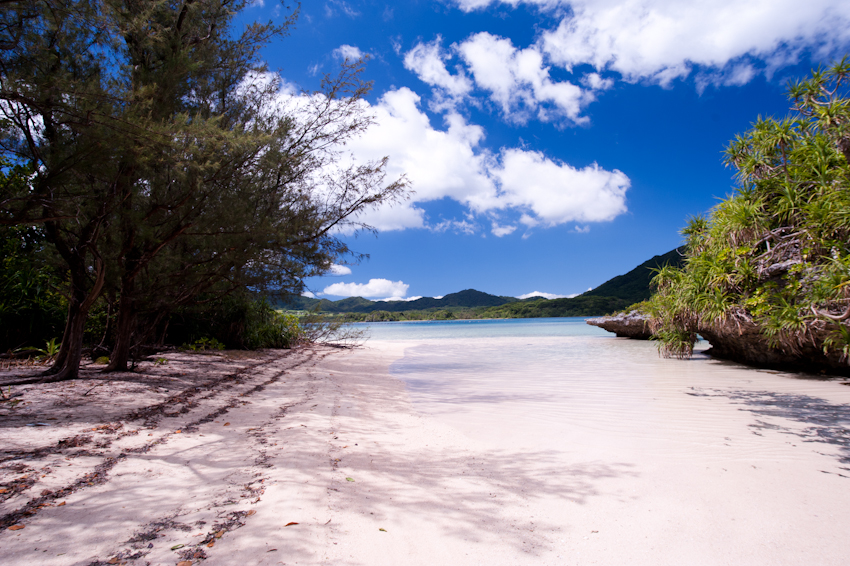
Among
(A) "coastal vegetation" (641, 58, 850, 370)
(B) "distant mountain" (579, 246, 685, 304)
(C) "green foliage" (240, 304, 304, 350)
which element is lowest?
(C) "green foliage" (240, 304, 304, 350)

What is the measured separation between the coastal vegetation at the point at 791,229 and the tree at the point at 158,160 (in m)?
6.40

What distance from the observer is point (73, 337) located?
17.6 feet

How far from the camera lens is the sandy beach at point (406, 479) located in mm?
1981

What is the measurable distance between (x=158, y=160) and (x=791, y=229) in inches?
308

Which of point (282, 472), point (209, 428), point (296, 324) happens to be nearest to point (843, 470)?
point (282, 472)

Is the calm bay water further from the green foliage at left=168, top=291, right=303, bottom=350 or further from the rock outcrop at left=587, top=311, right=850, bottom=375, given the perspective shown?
the green foliage at left=168, top=291, right=303, bottom=350

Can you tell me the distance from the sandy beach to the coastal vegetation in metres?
1.36

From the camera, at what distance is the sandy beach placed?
1981 millimetres

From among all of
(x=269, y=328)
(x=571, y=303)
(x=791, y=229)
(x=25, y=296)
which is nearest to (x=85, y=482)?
(x=25, y=296)

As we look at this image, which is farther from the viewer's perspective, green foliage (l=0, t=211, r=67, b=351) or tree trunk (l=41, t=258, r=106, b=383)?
green foliage (l=0, t=211, r=67, b=351)

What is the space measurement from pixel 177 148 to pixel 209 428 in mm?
2908

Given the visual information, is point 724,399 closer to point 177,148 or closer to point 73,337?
point 177,148

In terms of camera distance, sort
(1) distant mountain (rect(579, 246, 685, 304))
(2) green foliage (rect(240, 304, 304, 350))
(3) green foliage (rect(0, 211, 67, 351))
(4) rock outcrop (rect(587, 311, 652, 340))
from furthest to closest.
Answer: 1. (1) distant mountain (rect(579, 246, 685, 304))
2. (4) rock outcrop (rect(587, 311, 652, 340))
3. (2) green foliage (rect(240, 304, 304, 350))
4. (3) green foliage (rect(0, 211, 67, 351))

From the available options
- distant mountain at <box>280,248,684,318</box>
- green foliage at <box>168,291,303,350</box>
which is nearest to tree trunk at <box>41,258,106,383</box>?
green foliage at <box>168,291,303,350</box>
